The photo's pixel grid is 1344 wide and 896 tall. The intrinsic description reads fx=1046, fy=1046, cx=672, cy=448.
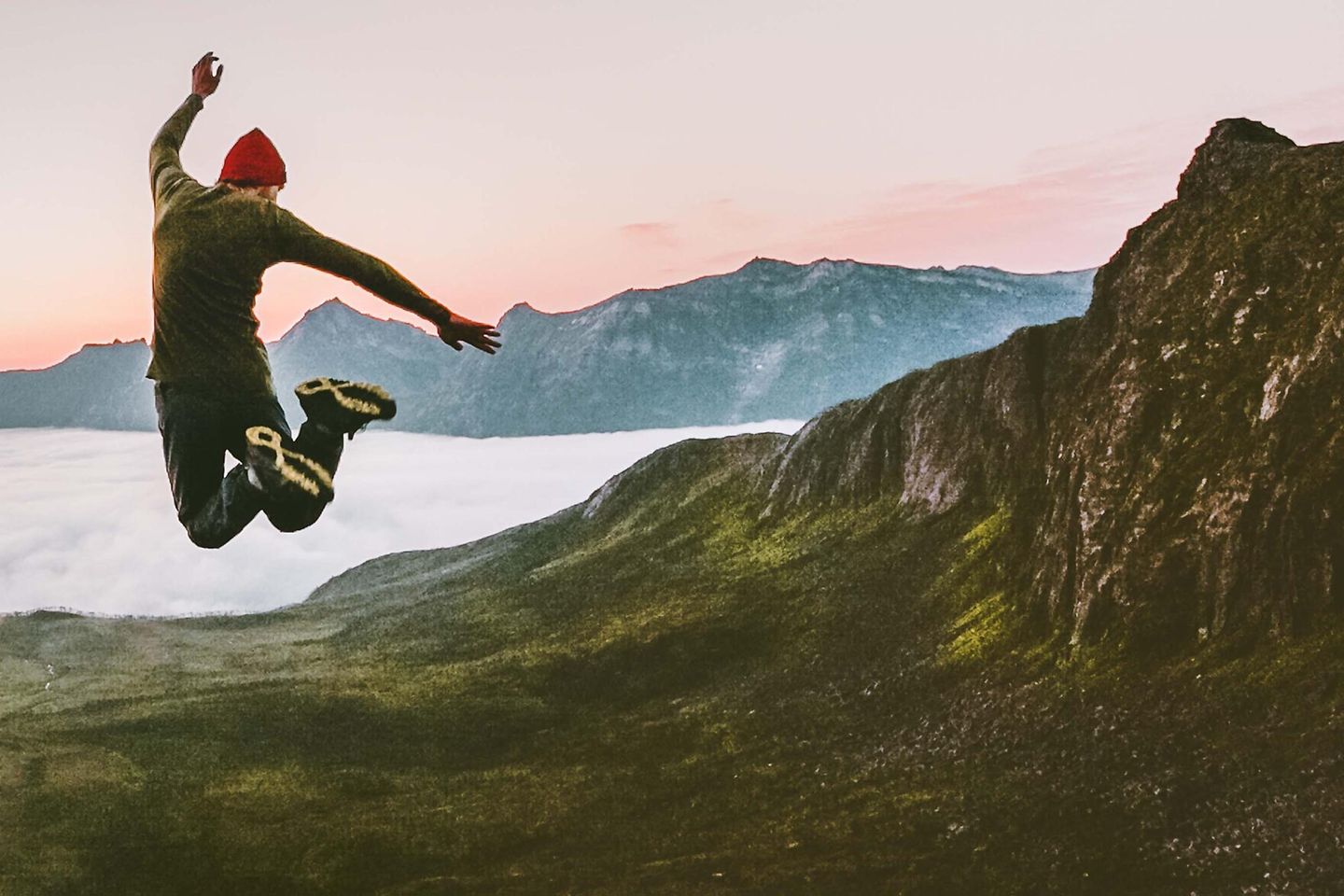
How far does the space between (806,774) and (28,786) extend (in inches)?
1278

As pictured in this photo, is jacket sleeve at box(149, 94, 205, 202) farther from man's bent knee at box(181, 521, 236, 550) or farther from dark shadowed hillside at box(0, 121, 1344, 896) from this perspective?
dark shadowed hillside at box(0, 121, 1344, 896)

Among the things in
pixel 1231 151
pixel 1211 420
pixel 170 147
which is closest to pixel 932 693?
pixel 1211 420

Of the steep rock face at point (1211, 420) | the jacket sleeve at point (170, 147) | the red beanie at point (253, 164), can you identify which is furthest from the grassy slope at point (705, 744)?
the jacket sleeve at point (170, 147)

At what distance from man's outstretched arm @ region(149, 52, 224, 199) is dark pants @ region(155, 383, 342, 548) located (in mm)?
1132

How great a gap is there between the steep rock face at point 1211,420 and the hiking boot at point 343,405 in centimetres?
2242

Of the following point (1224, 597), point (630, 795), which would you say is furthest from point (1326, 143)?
point (630, 795)

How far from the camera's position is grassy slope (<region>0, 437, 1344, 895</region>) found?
21531mm

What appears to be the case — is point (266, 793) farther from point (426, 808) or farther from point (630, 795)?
point (630, 795)

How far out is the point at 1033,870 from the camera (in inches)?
828

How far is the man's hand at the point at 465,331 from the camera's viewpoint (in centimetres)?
468

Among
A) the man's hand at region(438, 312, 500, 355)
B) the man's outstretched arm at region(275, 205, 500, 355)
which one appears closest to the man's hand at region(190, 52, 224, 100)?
the man's outstretched arm at region(275, 205, 500, 355)

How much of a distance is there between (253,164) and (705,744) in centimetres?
3700

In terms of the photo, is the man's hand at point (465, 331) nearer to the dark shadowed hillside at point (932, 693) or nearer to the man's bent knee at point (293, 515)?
the man's bent knee at point (293, 515)

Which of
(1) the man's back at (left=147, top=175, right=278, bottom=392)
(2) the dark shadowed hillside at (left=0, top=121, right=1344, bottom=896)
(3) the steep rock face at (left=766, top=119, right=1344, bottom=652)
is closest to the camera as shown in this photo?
(1) the man's back at (left=147, top=175, right=278, bottom=392)
